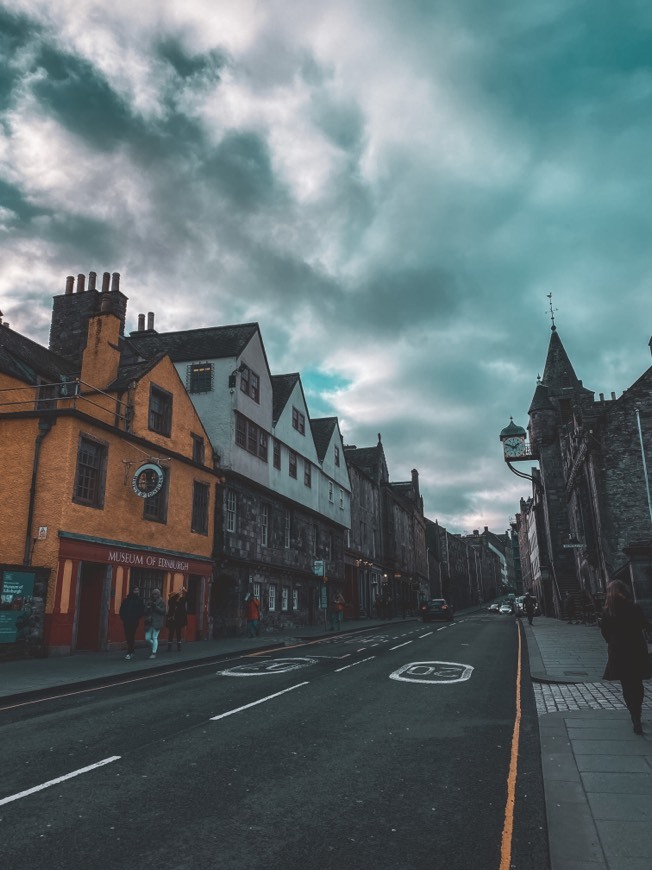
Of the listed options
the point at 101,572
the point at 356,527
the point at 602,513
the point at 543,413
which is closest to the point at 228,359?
the point at 101,572

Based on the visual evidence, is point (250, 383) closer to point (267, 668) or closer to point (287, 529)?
point (287, 529)

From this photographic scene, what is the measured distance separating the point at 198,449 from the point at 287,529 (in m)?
9.67

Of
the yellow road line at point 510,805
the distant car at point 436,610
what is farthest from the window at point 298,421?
the yellow road line at point 510,805

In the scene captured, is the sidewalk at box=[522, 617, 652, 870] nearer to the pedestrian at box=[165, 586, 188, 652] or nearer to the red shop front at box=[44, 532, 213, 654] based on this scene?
the pedestrian at box=[165, 586, 188, 652]

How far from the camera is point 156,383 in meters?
22.2

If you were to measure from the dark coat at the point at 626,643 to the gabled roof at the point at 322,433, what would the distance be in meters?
31.8

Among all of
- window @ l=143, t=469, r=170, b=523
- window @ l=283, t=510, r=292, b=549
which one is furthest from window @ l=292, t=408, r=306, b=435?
window @ l=143, t=469, r=170, b=523

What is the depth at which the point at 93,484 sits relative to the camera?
1866 centimetres

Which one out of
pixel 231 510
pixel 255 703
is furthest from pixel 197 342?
pixel 255 703

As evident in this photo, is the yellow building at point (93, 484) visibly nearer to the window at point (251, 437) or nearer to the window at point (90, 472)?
the window at point (90, 472)

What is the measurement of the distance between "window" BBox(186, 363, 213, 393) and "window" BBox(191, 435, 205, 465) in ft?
10.2

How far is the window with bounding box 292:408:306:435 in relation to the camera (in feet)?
114

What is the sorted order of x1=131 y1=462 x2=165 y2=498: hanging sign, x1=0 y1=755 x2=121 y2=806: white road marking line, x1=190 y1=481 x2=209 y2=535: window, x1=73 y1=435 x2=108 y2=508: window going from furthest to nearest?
x1=190 y1=481 x2=209 y2=535: window < x1=131 y1=462 x2=165 y2=498: hanging sign < x1=73 y1=435 x2=108 y2=508: window < x1=0 y1=755 x2=121 y2=806: white road marking line

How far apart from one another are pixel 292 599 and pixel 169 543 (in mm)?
12383
